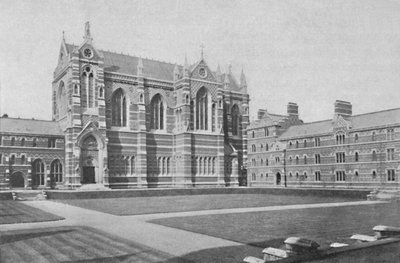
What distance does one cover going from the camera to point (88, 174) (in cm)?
5453

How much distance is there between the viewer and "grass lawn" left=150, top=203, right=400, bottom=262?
15930 mm

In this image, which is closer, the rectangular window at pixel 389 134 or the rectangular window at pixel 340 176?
the rectangular window at pixel 389 134

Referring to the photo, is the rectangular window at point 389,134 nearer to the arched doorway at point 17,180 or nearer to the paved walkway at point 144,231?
the paved walkway at point 144,231

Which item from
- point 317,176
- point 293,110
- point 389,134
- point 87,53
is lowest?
point 317,176

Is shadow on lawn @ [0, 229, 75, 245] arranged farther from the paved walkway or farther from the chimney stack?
the chimney stack

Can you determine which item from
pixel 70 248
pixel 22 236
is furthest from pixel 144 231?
pixel 22 236

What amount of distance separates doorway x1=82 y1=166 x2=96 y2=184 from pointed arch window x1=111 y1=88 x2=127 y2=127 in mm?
7422

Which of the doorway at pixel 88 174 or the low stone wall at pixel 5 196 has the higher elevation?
the doorway at pixel 88 174

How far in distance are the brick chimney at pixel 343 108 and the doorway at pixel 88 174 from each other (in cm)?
3503

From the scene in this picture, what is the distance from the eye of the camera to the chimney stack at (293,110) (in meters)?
69.6

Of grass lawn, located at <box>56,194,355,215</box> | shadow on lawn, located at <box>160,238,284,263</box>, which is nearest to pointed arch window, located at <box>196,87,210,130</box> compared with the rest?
grass lawn, located at <box>56,194,355,215</box>

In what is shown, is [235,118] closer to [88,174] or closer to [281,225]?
[88,174]

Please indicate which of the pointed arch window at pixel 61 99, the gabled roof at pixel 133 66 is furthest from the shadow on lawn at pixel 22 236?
the pointed arch window at pixel 61 99

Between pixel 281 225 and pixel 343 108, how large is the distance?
43.3 metres
